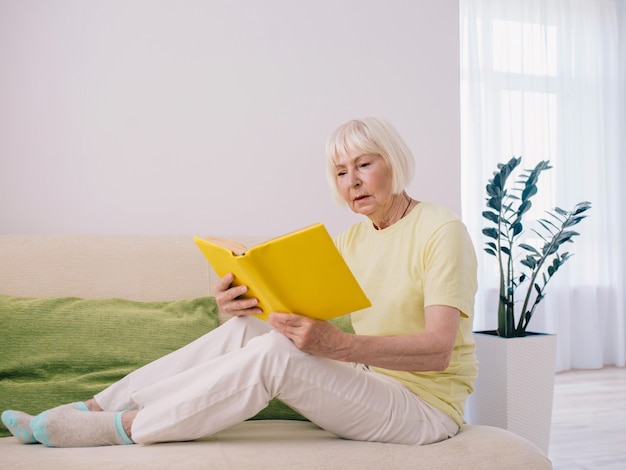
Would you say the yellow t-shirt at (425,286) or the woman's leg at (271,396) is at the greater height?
the yellow t-shirt at (425,286)

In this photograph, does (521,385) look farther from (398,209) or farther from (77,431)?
(77,431)

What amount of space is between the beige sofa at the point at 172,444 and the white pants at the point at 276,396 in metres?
0.04

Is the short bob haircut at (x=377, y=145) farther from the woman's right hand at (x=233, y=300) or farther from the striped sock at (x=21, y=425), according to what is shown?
the striped sock at (x=21, y=425)

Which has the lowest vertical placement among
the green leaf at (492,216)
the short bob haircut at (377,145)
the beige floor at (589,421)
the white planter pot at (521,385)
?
the beige floor at (589,421)

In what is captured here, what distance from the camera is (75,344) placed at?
2.01 meters

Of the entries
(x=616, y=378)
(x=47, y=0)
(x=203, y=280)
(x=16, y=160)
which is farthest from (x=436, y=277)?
(x=616, y=378)

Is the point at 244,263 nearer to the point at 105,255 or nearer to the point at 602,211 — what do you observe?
the point at 105,255

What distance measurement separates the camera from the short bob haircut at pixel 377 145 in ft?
5.95

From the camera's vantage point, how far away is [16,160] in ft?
8.46

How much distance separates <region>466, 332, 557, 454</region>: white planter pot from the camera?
249cm

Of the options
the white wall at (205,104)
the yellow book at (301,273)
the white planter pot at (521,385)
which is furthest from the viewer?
the white wall at (205,104)

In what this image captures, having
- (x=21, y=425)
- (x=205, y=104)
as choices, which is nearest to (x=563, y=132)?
(x=205, y=104)

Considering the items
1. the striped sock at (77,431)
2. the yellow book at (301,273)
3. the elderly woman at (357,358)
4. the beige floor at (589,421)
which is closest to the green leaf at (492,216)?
the beige floor at (589,421)

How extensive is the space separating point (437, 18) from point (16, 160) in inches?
76.0
